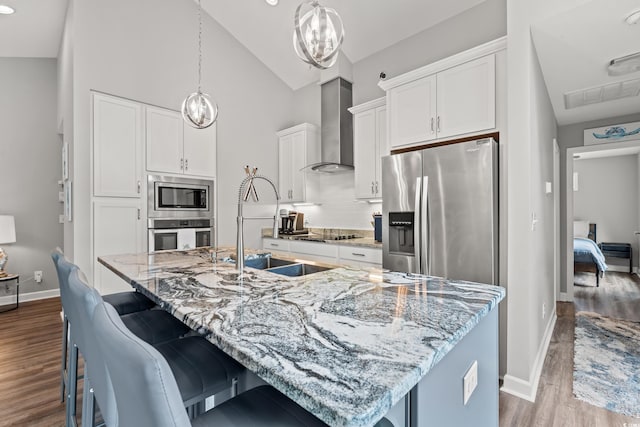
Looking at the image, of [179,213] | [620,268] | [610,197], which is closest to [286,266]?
[179,213]

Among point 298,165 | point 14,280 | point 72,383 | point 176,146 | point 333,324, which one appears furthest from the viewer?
point 298,165

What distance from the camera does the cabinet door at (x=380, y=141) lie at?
3.32 metres

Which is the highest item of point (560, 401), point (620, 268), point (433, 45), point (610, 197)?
point (433, 45)

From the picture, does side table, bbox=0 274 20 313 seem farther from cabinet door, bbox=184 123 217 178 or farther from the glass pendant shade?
the glass pendant shade

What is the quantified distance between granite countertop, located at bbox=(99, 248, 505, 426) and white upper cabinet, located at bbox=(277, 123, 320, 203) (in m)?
2.89

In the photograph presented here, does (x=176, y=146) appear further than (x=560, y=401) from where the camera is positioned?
Yes

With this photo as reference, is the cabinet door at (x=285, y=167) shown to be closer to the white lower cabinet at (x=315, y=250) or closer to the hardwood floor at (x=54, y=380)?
the white lower cabinet at (x=315, y=250)

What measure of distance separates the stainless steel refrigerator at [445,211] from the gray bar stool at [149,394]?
1.84 m

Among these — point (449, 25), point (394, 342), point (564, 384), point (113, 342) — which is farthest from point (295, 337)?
point (449, 25)

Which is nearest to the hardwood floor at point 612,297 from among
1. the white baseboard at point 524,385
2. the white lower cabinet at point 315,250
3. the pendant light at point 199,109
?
the white baseboard at point 524,385

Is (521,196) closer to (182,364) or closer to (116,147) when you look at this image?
(182,364)

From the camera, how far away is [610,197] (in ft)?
21.3

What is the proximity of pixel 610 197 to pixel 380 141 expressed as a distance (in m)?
6.32

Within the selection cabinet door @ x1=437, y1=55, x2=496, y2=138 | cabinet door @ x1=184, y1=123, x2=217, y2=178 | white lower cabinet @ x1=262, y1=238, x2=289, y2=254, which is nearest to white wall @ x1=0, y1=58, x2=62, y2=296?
cabinet door @ x1=184, y1=123, x2=217, y2=178
